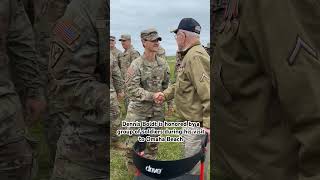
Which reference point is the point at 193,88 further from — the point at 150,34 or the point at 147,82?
the point at 150,34

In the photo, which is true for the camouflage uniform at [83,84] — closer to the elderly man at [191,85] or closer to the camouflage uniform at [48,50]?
the camouflage uniform at [48,50]

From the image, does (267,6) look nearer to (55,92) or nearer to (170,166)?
(170,166)

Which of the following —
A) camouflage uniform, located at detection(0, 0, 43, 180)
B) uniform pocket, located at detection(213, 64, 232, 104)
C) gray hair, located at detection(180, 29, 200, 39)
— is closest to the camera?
uniform pocket, located at detection(213, 64, 232, 104)

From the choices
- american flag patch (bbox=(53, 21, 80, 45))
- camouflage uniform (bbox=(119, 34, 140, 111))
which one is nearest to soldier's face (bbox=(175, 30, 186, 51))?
camouflage uniform (bbox=(119, 34, 140, 111))

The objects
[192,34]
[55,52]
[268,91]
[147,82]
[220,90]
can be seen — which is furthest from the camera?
[55,52]

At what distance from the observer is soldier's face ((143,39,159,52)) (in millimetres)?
1682

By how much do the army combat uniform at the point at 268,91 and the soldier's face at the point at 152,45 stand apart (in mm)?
364

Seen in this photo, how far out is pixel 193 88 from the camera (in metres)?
1.92

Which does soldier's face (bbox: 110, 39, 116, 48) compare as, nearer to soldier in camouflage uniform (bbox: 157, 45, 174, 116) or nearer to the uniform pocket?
soldier in camouflage uniform (bbox: 157, 45, 174, 116)

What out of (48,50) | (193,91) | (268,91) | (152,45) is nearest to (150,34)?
(152,45)

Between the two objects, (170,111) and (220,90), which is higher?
(220,90)

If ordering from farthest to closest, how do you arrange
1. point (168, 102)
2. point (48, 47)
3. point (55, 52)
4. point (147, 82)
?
point (48, 47) < point (55, 52) < point (147, 82) < point (168, 102)

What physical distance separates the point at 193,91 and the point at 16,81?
33.0 inches

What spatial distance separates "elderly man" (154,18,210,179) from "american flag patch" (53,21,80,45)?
41cm
